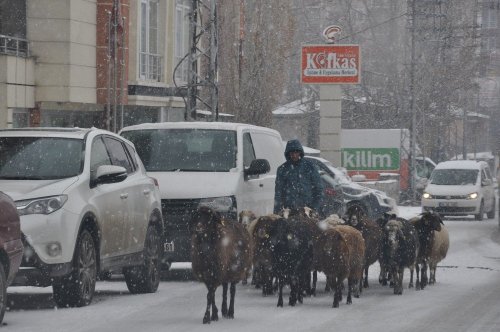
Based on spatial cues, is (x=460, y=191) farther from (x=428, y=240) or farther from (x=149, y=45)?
(x=428, y=240)

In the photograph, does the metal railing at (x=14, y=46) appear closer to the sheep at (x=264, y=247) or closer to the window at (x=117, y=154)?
the window at (x=117, y=154)

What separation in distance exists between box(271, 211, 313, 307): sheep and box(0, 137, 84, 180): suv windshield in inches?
85.6

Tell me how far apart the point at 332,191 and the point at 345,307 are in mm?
11734

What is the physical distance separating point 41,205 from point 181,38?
85.1ft

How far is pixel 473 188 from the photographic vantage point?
3844cm

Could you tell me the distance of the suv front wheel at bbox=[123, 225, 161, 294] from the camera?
52.6ft

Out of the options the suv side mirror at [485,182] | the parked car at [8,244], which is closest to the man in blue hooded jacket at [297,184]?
the parked car at [8,244]

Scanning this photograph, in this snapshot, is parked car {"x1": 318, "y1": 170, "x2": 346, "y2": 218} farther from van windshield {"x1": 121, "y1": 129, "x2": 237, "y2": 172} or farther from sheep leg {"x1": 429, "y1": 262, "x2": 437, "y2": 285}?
sheep leg {"x1": 429, "y1": 262, "x2": 437, "y2": 285}

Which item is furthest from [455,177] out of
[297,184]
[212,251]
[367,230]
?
[212,251]

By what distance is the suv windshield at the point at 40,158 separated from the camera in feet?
47.2

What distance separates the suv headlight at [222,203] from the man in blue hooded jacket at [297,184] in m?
1.41

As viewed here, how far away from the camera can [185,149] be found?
18734mm

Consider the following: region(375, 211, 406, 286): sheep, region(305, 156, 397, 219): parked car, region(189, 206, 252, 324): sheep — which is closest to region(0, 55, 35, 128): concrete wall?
region(305, 156, 397, 219): parked car

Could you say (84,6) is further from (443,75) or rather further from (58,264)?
(443,75)
